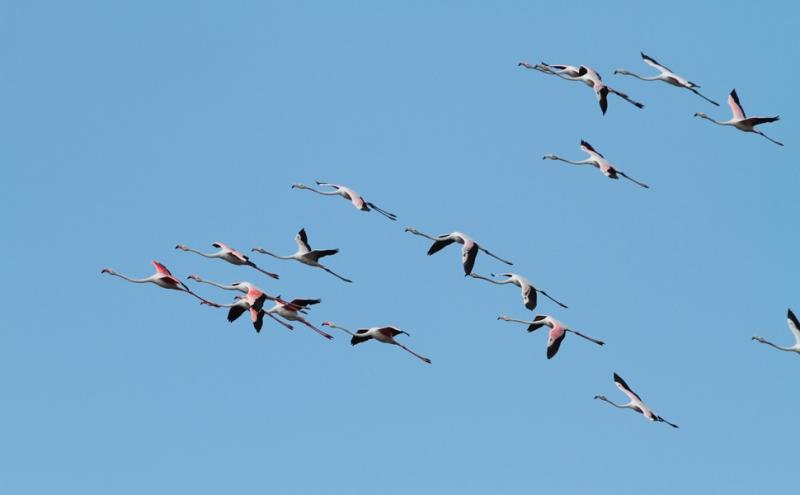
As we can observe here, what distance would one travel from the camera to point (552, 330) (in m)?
34.5

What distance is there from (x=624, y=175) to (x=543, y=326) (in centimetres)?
494

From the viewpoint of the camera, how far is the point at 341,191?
125ft

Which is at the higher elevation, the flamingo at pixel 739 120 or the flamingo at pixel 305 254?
the flamingo at pixel 739 120

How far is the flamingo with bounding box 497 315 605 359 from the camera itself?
1323 inches

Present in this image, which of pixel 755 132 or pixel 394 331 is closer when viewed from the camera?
pixel 394 331

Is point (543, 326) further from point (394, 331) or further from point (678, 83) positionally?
point (678, 83)

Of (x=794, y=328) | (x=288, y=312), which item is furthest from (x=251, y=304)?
(x=794, y=328)

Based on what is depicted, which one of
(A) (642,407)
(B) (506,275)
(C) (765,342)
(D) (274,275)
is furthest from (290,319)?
(C) (765,342)

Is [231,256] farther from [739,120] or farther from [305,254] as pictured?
[739,120]

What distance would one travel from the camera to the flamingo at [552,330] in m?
33.6

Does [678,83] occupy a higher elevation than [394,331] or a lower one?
higher

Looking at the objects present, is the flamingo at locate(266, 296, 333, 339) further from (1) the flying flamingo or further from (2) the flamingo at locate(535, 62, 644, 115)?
(2) the flamingo at locate(535, 62, 644, 115)

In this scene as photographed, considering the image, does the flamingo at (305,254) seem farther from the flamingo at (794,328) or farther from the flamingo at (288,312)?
the flamingo at (794,328)

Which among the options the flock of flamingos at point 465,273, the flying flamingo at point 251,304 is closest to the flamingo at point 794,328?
the flock of flamingos at point 465,273
